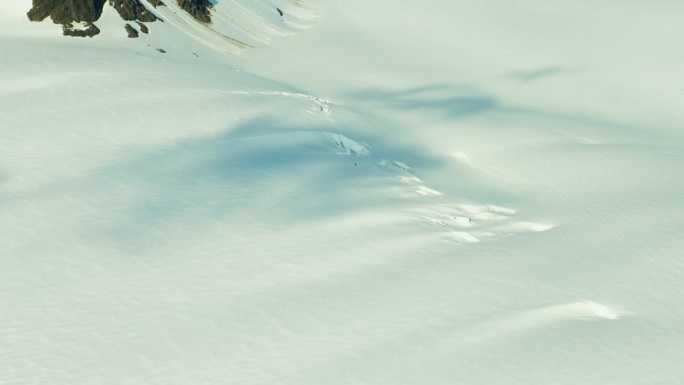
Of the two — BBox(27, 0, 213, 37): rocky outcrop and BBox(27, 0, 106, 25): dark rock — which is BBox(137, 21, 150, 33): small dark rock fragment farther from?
BBox(27, 0, 106, 25): dark rock

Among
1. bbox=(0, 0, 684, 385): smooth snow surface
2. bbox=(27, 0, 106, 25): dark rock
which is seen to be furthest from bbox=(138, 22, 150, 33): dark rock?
bbox=(27, 0, 106, 25): dark rock

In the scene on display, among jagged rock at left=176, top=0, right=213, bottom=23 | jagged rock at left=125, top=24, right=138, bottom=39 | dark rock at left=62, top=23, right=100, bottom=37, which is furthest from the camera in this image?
jagged rock at left=176, top=0, right=213, bottom=23

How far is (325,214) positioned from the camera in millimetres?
19891

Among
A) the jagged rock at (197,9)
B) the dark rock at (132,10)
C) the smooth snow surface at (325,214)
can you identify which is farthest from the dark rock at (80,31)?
the jagged rock at (197,9)

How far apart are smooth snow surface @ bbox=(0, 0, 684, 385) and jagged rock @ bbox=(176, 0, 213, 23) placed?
0.60 m

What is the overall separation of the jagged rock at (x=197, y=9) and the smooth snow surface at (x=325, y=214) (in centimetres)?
60

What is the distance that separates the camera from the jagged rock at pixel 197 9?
3328cm

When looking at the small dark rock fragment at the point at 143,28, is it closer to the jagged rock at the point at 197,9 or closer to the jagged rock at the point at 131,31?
the jagged rock at the point at 131,31

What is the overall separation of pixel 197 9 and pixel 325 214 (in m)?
16.5

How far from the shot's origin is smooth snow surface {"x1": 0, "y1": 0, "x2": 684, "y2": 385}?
14742 millimetres

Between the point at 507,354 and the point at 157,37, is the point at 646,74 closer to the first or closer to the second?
the point at 157,37

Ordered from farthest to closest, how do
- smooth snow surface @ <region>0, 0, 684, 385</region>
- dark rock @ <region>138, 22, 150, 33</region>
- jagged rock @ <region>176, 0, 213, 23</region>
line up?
jagged rock @ <region>176, 0, 213, 23</region>
dark rock @ <region>138, 22, 150, 33</region>
smooth snow surface @ <region>0, 0, 684, 385</region>

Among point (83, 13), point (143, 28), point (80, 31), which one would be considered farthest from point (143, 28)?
point (80, 31)

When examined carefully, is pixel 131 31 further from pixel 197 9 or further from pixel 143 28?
pixel 197 9
